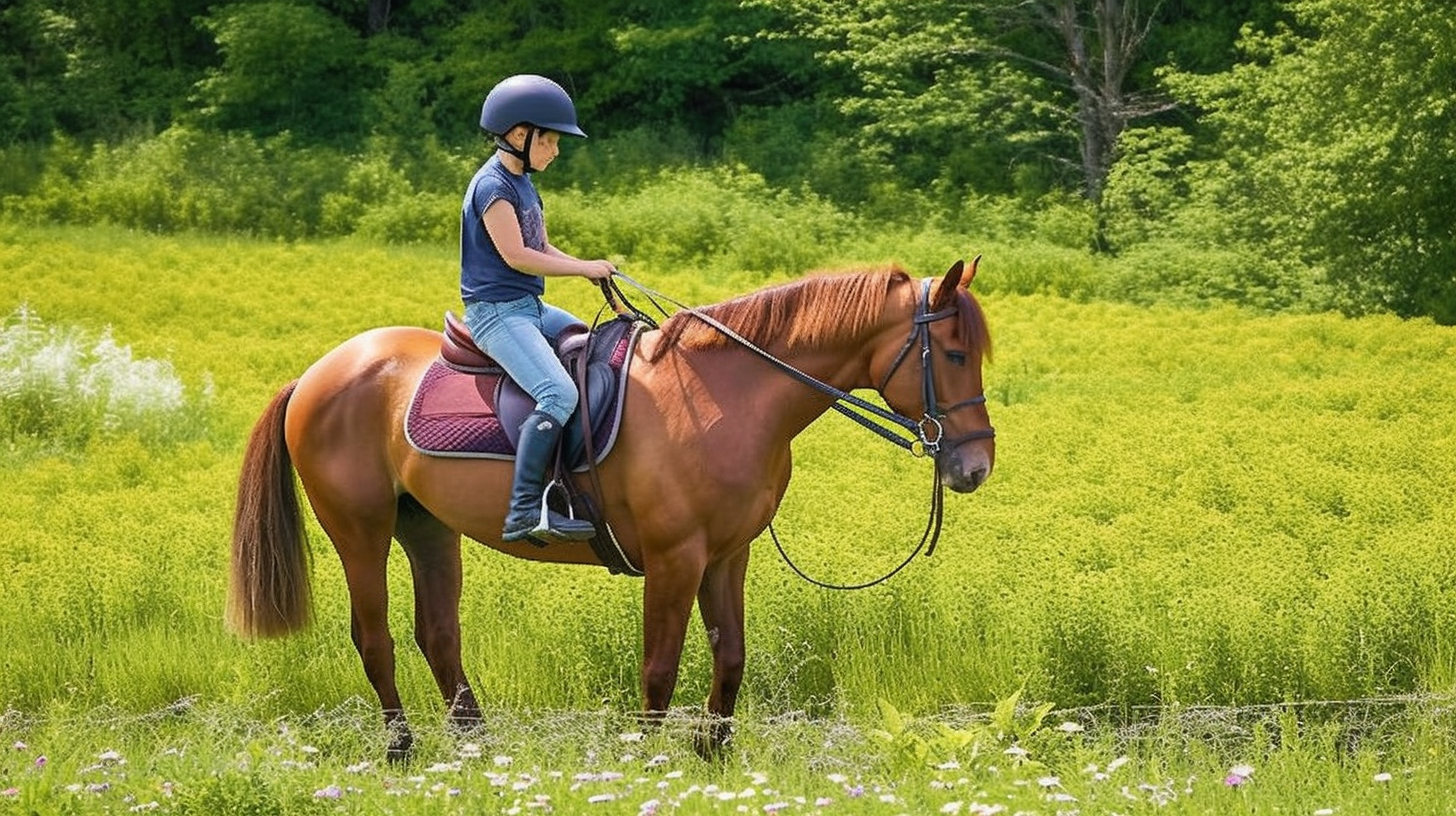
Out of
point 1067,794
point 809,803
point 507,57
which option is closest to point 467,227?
point 809,803

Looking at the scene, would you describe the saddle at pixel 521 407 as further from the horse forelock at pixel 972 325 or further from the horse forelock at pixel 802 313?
the horse forelock at pixel 972 325

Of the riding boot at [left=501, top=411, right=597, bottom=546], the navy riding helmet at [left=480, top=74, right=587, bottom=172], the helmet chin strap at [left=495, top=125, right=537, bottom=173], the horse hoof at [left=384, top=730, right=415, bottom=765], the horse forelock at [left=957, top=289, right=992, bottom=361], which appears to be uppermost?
the navy riding helmet at [left=480, top=74, right=587, bottom=172]

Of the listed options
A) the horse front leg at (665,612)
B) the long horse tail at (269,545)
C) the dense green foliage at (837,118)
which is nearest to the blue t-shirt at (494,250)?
the horse front leg at (665,612)

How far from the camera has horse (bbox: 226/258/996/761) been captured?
22.6ft

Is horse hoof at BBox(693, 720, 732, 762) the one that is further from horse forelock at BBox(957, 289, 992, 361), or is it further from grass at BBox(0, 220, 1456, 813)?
horse forelock at BBox(957, 289, 992, 361)

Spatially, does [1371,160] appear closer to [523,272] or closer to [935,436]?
[935,436]

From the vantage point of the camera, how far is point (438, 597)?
8078 millimetres

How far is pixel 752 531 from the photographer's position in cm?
709

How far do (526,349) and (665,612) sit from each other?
3.67ft

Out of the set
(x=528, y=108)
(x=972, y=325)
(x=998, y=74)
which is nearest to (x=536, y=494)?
(x=528, y=108)

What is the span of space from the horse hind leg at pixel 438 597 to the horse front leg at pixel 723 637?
1.13m

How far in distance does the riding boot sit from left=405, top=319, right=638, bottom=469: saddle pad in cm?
15

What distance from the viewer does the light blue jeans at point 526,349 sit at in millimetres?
7145

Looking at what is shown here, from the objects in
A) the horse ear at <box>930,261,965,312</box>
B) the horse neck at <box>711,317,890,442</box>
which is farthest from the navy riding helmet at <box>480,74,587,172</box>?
the horse ear at <box>930,261,965,312</box>
